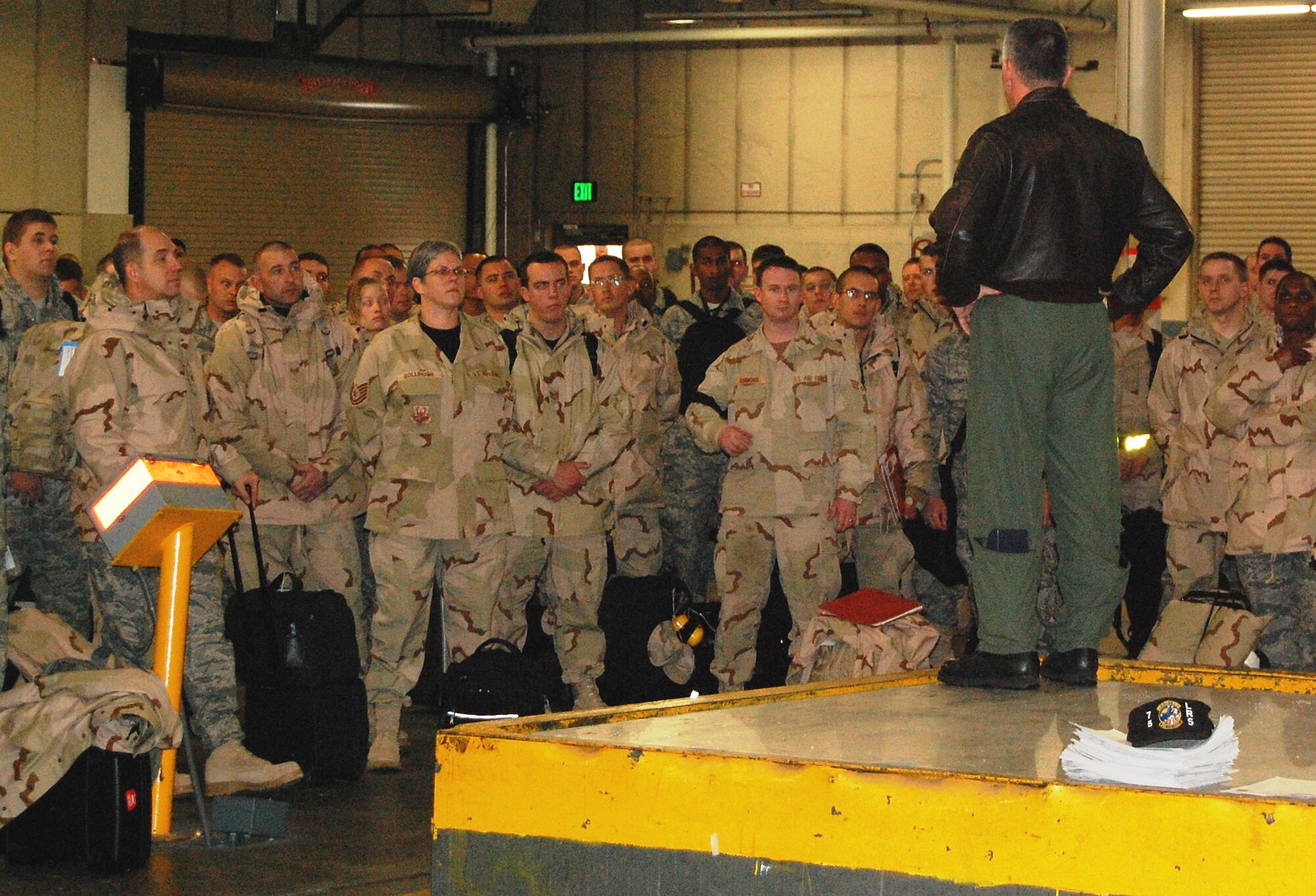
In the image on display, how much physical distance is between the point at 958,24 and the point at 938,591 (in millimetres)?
9740

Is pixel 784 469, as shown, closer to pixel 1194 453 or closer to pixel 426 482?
pixel 426 482

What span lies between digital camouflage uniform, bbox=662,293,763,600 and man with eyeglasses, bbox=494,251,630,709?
134cm

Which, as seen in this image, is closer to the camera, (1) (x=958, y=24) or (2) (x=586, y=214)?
(1) (x=958, y=24)

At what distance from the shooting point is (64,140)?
15.5 meters

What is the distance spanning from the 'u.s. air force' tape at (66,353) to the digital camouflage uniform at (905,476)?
3499mm

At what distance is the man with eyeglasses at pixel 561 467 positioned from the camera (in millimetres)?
7617

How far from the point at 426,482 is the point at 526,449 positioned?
61 cm

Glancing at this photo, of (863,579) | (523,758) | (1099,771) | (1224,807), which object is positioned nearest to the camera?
(1224,807)

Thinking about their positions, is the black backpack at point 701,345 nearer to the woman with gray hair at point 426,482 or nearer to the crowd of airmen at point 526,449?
the crowd of airmen at point 526,449

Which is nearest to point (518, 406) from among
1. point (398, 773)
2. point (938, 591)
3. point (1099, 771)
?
point (398, 773)

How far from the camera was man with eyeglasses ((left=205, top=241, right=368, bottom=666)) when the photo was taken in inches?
293

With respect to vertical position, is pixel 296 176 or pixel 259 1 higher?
pixel 259 1

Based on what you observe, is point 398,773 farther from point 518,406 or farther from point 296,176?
point 296,176

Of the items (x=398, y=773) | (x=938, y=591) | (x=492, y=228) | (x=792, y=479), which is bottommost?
(x=398, y=773)
